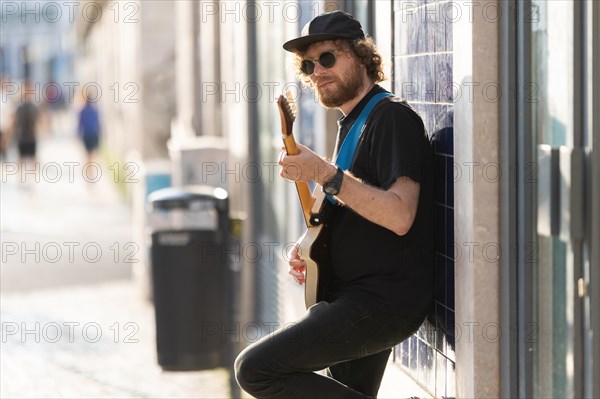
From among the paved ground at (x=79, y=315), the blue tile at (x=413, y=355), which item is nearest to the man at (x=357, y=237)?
the blue tile at (x=413, y=355)

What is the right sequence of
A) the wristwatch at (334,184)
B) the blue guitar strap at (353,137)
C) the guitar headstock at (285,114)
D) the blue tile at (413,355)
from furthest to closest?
the blue tile at (413,355), the blue guitar strap at (353,137), the guitar headstock at (285,114), the wristwatch at (334,184)

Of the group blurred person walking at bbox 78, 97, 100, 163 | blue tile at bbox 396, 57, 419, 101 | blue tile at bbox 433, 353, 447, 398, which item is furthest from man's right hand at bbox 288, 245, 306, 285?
blurred person walking at bbox 78, 97, 100, 163

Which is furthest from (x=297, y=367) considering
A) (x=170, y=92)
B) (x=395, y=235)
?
(x=170, y=92)

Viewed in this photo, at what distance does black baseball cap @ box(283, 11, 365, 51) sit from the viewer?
449 cm

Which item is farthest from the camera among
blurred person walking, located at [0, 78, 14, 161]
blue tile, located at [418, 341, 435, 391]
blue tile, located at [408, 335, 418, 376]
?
blurred person walking, located at [0, 78, 14, 161]

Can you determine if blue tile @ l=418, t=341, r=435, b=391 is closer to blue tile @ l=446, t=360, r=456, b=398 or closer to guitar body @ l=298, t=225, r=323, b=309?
Result: blue tile @ l=446, t=360, r=456, b=398

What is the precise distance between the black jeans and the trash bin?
3.66 metres

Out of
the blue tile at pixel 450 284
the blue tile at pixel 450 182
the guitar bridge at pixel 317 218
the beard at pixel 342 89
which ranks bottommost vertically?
the blue tile at pixel 450 284

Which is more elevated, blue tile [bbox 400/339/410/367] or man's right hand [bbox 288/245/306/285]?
man's right hand [bbox 288/245/306/285]

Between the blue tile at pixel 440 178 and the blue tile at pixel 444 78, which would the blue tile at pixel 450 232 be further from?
the blue tile at pixel 444 78

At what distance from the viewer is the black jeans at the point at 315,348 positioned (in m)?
4.29

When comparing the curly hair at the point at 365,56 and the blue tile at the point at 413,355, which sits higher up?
the curly hair at the point at 365,56

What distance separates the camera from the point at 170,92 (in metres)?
17.5

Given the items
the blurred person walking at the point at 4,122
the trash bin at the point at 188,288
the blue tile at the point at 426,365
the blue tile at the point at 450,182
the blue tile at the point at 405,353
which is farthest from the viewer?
the blurred person walking at the point at 4,122
